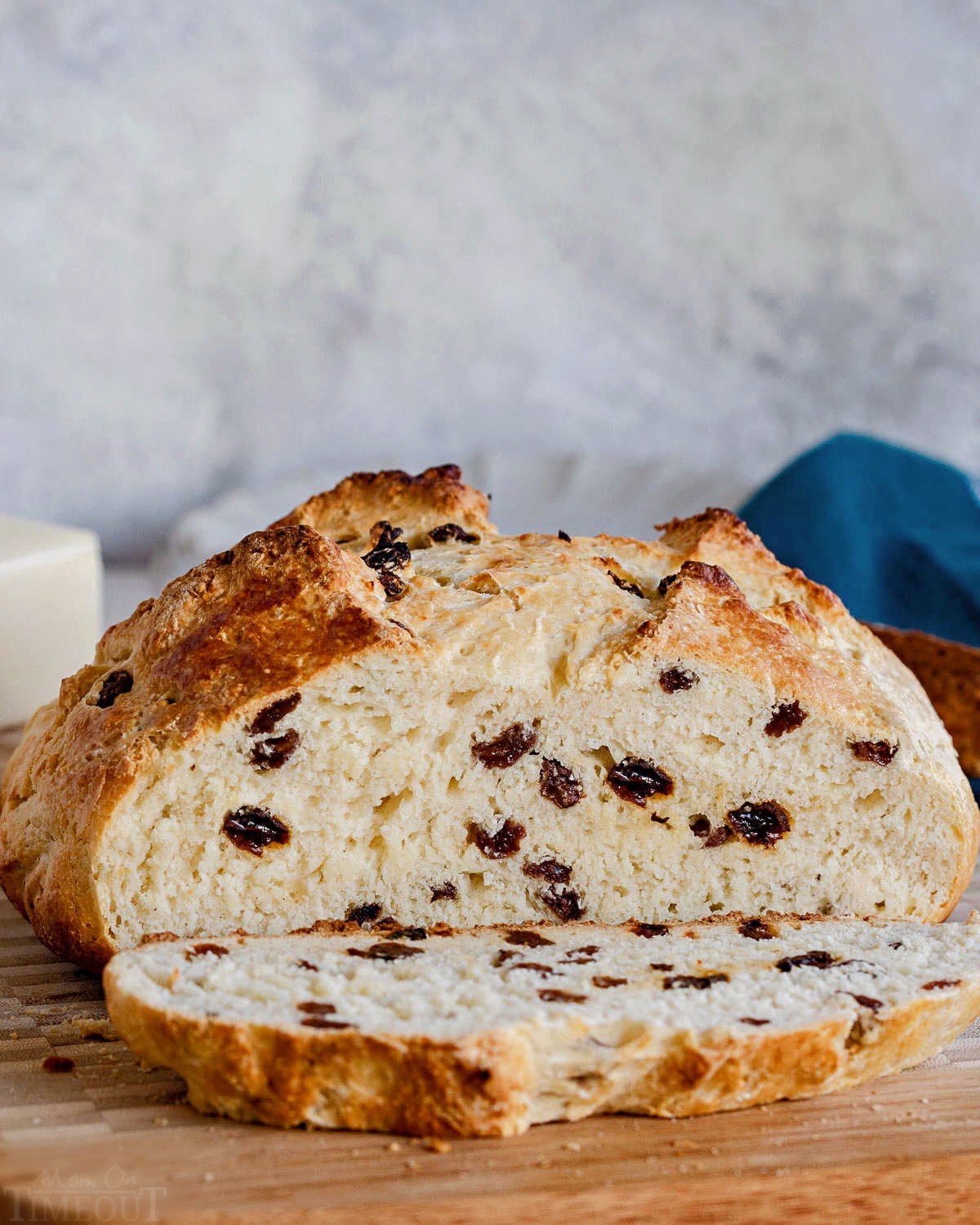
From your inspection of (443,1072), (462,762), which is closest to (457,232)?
(462,762)

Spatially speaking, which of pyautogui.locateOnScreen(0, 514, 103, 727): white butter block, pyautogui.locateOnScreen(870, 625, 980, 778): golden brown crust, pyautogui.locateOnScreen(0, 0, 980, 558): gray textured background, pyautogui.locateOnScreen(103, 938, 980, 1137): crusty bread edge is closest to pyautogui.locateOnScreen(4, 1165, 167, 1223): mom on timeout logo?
pyautogui.locateOnScreen(103, 938, 980, 1137): crusty bread edge

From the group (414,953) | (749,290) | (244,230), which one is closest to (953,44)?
(749,290)

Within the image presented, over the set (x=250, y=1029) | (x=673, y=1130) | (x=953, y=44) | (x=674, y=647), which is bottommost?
(x=673, y=1130)

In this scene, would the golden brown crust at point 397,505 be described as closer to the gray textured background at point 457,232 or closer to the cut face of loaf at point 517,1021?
the cut face of loaf at point 517,1021

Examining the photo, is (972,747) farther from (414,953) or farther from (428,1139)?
(428,1139)

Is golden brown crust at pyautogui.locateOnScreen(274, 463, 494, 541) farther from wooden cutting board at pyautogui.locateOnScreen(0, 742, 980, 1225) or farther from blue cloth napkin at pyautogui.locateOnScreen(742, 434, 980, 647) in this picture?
blue cloth napkin at pyautogui.locateOnScreen(742, 434, 980, 647)
